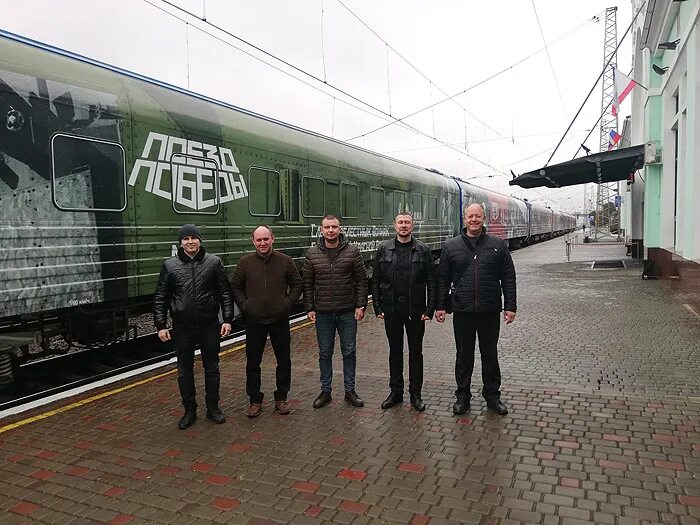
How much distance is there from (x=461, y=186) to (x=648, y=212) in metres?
7.42

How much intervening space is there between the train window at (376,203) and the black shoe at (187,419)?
8.79 metres

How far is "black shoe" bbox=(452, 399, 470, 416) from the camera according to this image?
5.07 metres

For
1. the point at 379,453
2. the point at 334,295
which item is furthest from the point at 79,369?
the point at 379,453

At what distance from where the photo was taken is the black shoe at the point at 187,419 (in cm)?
482

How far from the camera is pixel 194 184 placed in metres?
7.44

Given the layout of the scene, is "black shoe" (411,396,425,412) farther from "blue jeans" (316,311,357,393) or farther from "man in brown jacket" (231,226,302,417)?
"man in brown jacket" (231,226,302,417)

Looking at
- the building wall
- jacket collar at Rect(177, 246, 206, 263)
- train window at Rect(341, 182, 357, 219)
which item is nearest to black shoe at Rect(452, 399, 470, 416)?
jacket collar at Rect(177, 246, 206, 263)

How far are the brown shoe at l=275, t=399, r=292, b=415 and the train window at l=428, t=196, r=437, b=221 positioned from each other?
13.0m

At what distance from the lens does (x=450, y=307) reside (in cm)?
530

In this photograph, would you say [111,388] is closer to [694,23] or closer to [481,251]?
[481,251]

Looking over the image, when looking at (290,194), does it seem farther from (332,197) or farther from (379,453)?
(379,453)

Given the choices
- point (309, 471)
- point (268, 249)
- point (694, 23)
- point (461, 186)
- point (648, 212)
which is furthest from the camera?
point (461, 186)

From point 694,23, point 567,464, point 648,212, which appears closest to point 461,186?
point 648,212

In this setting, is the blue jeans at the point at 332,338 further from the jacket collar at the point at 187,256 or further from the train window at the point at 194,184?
the train window at the point at 194,184
